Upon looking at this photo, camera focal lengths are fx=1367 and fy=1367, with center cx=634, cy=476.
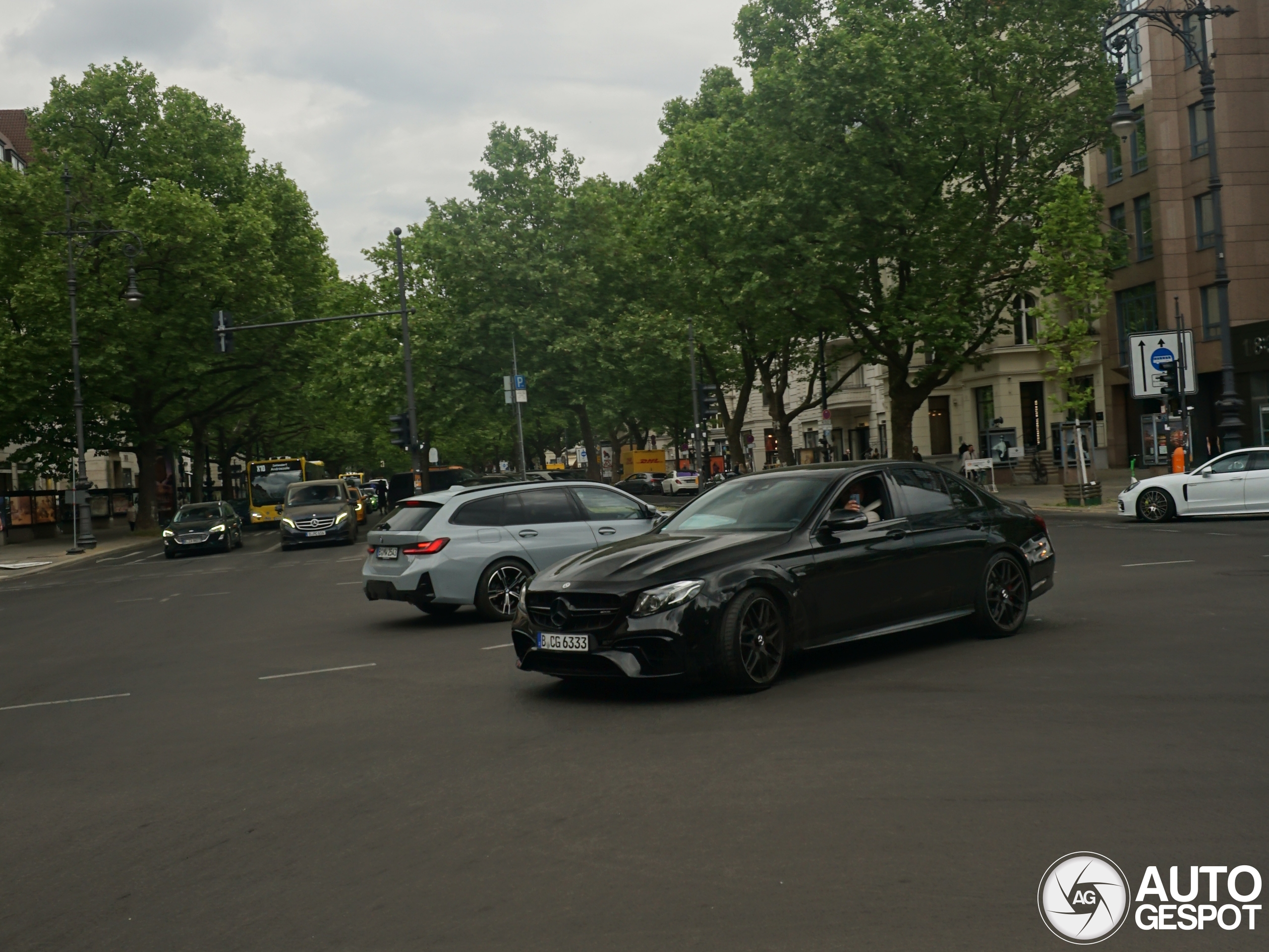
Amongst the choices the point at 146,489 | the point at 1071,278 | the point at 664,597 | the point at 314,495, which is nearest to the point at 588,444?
the point at 146,489

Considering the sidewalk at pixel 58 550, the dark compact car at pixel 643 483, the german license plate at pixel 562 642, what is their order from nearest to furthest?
the german license plate at pixel 562 642 → the sidewalk at pixel 58 550 → the dark compact car at pixel 643 483

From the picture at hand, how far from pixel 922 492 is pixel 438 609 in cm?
636

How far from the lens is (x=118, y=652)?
13.8m

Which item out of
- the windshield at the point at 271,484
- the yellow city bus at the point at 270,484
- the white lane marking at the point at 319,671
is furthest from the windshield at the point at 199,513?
the white lane marking at the point at 319,671

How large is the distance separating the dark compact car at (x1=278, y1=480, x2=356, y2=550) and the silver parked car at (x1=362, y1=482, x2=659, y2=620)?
2039 centimetres

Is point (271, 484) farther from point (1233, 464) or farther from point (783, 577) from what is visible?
point (783, 577)

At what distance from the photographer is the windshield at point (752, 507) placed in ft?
31.4

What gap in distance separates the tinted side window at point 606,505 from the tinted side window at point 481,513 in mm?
1004

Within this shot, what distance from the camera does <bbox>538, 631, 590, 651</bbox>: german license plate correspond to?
8750 millimetres

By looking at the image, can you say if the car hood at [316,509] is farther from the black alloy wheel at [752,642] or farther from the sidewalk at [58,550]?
the black alloy wheel at [752,642]

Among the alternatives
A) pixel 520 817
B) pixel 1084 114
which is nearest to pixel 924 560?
pixel 520 817

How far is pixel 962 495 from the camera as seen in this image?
1081 centimetres

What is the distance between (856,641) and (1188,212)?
40386 mm

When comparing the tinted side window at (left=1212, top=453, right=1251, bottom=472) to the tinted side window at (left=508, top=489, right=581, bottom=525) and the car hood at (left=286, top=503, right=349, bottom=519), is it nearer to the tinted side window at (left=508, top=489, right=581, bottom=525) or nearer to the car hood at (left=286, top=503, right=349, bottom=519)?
the tinted side window at (left=508, top=489, right=581, bottom=525)
